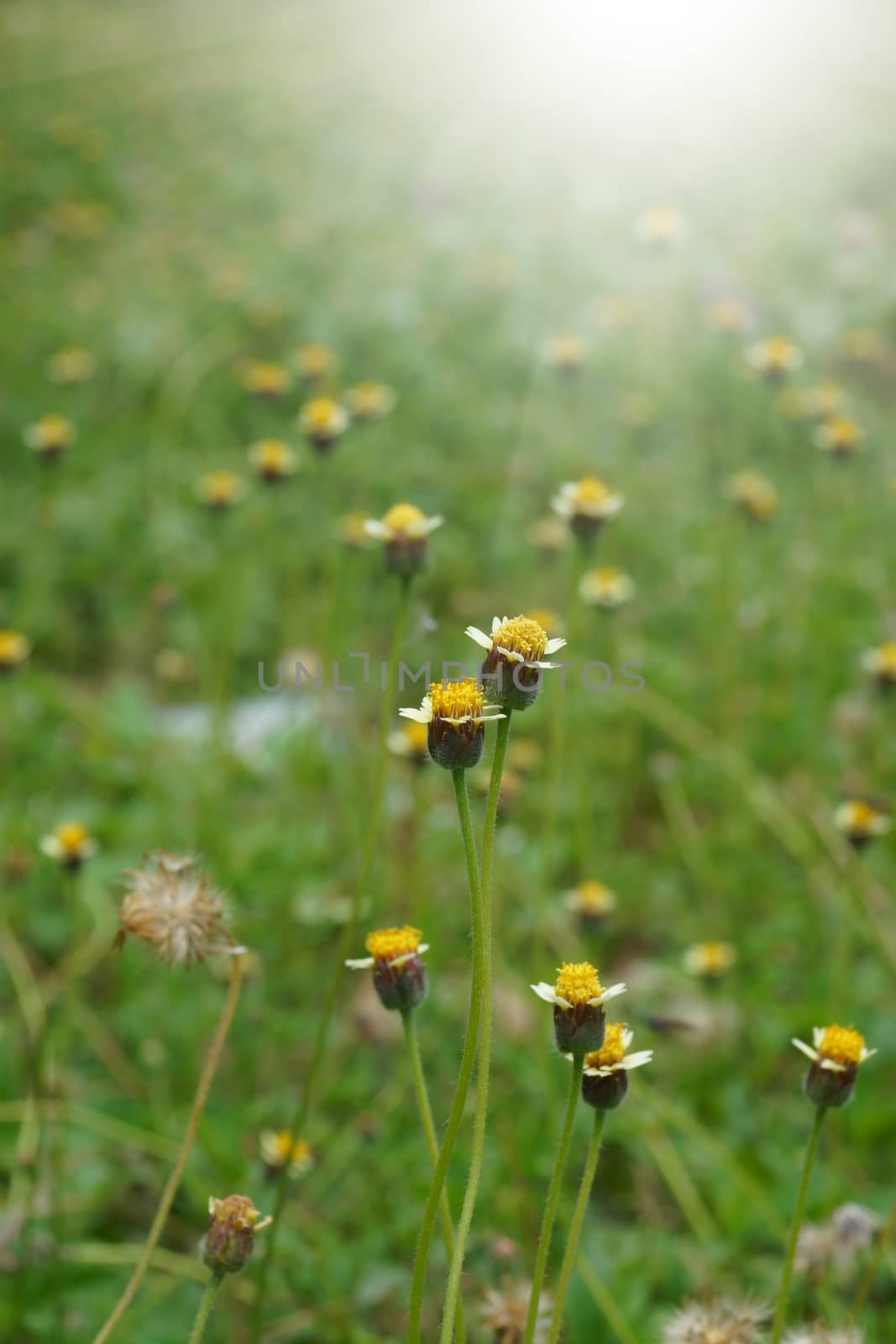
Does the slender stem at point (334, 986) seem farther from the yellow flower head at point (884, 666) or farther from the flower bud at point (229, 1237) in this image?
the yellow flower head at point (884, 666)

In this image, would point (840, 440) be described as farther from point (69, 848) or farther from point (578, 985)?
point (578, 985)

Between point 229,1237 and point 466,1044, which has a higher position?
point 466,1044

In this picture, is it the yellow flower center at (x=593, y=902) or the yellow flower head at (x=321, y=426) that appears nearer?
the yellow flower center at (x=593, y=902)

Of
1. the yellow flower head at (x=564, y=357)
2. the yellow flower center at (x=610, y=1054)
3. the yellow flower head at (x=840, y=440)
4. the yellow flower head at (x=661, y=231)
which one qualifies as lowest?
the yellow flower head at (x=840, y=440)

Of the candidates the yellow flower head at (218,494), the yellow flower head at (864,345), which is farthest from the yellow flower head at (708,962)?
the yellow flower head at (864,345)

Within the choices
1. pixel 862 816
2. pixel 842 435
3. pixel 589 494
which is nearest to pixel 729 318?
pixel 842 435

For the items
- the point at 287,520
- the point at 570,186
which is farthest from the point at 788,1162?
the point at 570,186

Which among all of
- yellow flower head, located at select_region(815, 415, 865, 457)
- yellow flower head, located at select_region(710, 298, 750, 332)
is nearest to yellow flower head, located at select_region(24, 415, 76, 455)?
yellow flower head, located at select_region(815, 415, 865, 457)
